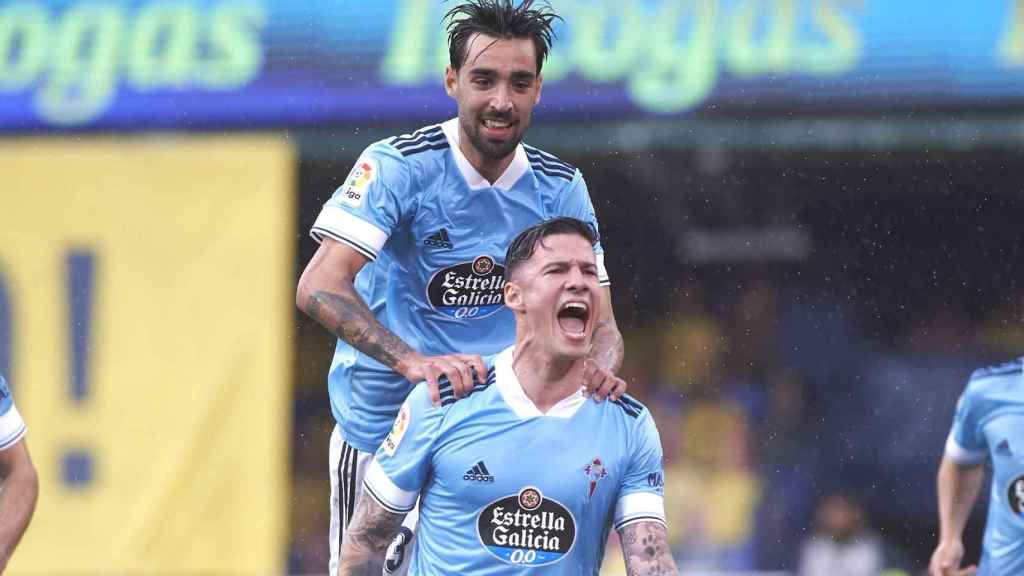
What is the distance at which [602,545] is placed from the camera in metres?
5.70

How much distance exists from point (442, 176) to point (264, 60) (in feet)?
19.9

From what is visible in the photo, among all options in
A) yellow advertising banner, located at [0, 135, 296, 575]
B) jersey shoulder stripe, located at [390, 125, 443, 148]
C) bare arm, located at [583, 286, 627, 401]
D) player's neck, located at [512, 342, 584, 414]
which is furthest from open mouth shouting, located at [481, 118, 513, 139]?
yellow advertising banner, located at [0, 135, 296, 575]

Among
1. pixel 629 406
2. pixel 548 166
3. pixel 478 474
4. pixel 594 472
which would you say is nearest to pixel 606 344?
pixel 629 406

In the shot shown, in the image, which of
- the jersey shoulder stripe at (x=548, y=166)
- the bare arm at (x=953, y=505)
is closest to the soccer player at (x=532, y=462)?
the jersey shoulder stripe at (x=548, y=166)

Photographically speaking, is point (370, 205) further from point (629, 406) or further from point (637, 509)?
point (637, 509)

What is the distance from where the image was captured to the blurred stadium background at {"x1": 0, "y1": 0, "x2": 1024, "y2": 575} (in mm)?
11641

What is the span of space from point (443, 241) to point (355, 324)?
0.47m

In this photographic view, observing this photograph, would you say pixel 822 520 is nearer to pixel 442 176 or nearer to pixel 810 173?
pixel 810 173

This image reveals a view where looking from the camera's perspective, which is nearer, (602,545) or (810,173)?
(602,545)

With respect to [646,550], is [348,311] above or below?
above

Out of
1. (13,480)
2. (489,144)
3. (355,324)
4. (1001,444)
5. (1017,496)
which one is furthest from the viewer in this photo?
(1001,444)

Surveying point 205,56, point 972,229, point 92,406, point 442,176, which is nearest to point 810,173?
point 972,229

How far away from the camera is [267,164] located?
1170 centimetres

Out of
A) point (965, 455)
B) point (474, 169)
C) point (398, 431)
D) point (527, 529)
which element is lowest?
point (965, 455)
